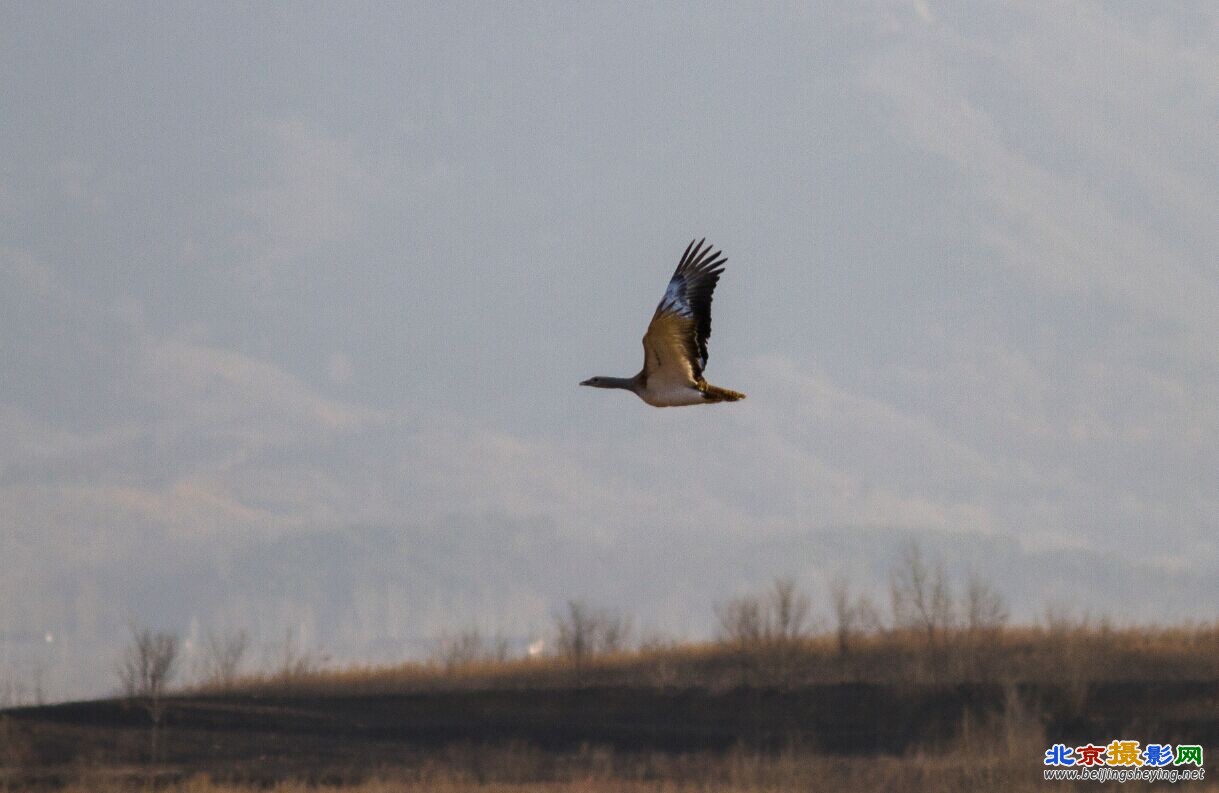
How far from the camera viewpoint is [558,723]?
86.3ft

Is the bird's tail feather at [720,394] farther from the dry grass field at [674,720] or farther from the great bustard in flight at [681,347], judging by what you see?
the dry grass field at [674,720]

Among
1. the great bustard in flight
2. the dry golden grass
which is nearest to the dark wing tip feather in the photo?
the great bustard in flight

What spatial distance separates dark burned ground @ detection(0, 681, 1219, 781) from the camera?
23.1 meters

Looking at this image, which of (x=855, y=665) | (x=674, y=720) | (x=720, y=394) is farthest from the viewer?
(x=855, y=665)

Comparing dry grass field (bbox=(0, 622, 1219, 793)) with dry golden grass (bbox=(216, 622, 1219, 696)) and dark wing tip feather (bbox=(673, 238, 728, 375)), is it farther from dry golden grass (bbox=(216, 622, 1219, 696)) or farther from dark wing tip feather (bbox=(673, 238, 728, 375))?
dark wing tip feather (bbox=(673, 238, 728, 375))

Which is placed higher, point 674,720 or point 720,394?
point 720,394

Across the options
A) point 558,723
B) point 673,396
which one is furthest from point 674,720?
point 673,396

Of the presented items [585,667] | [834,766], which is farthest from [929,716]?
[585,667]

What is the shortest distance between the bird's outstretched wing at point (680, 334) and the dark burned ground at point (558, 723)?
9700 mm

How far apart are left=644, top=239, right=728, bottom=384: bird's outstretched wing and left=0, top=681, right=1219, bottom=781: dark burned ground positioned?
31.8 feet

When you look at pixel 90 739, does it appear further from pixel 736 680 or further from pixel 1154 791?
pixel 1154 791

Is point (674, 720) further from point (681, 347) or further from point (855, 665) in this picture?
point (681, 347)

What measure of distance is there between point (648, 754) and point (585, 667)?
6323 mm

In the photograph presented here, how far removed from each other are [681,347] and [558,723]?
13.3 metres
